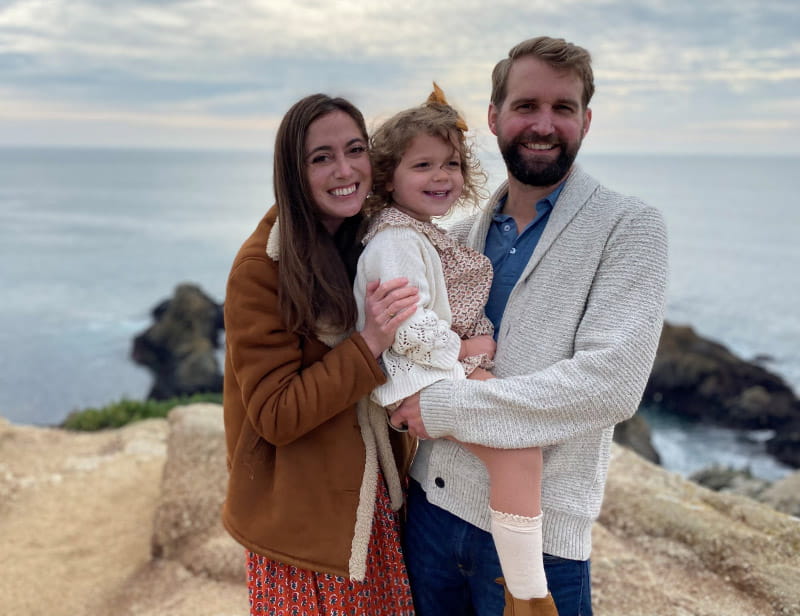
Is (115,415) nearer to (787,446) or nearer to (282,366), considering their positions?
(282,366)

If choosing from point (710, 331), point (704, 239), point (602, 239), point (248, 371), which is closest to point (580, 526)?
point (602, 239)

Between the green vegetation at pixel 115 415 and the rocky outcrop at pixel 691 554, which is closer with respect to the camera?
the rocky outcrop at pixel 691 554

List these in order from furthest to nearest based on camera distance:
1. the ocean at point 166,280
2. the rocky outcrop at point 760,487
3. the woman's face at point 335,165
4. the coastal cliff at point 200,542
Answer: the ocean at point 166,280 < the rocky outcrop at point 760,487 < the coastal cliff at point 200,542 < the woman's face at point 335,165

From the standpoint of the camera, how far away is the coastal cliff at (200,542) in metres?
4.50

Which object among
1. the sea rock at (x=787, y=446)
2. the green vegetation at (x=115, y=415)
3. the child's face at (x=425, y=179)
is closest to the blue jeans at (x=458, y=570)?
the child's face at (x=425, y=179)

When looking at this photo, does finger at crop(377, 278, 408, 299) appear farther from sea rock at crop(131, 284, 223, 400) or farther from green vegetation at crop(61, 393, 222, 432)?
sea rock at crop(131, 284, 223, 400)

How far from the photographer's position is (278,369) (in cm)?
243

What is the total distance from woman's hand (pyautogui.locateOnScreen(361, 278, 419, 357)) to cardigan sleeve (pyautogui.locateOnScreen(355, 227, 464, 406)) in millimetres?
36

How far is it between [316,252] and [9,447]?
7231 mm

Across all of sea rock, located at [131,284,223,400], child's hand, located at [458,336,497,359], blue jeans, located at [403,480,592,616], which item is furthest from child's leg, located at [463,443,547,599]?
sea rock, located at [131,284,223,400]

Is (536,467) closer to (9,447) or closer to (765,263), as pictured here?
(9,447)

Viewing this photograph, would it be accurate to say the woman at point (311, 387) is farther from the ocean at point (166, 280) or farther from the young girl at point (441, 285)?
the ocean at point (166, 280)

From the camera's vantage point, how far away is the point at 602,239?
7.89 ft

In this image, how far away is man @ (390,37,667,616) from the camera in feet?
7.43
